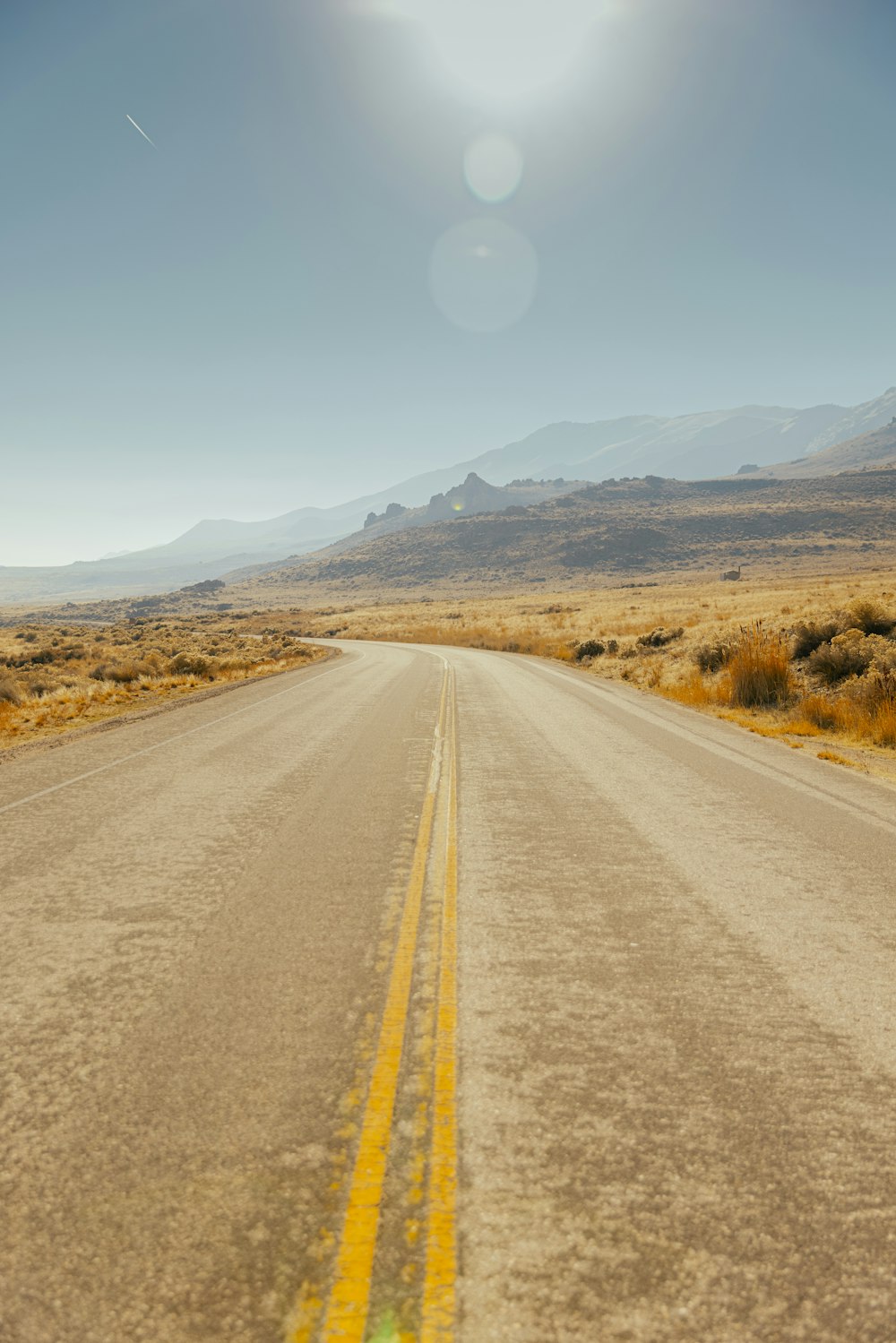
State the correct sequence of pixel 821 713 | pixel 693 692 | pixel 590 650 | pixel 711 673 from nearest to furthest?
1. pixel 821 713
2. pixel 693 692
3. pixel 711 673
4. pixel 590 650

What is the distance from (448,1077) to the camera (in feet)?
11.0

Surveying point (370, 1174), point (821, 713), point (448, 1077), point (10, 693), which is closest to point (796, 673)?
point (821, 713)

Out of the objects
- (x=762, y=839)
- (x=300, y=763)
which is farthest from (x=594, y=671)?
(x=762, y=839)

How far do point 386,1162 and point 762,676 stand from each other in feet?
50.9

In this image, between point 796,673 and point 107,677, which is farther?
point 107,677

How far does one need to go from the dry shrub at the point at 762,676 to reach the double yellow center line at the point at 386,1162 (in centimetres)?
1290

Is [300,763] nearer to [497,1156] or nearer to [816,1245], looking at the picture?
[497,1156]

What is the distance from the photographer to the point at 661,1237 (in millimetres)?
2477

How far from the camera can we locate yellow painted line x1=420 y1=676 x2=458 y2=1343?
2191 millimetres

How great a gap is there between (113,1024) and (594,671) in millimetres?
23903

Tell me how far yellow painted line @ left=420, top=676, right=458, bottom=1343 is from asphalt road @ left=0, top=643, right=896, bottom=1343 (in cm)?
1

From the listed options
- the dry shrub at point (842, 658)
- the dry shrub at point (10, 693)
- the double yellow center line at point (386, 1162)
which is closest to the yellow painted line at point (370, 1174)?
the double yellow center line at point (386, 1162)

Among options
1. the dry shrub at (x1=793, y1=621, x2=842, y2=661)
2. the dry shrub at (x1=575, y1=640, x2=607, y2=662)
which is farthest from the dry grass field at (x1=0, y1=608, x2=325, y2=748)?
the dry shrub at (x1=793, y1=621, x2=842, y2=661)

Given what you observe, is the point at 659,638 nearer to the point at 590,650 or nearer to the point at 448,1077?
the point at 590,650
